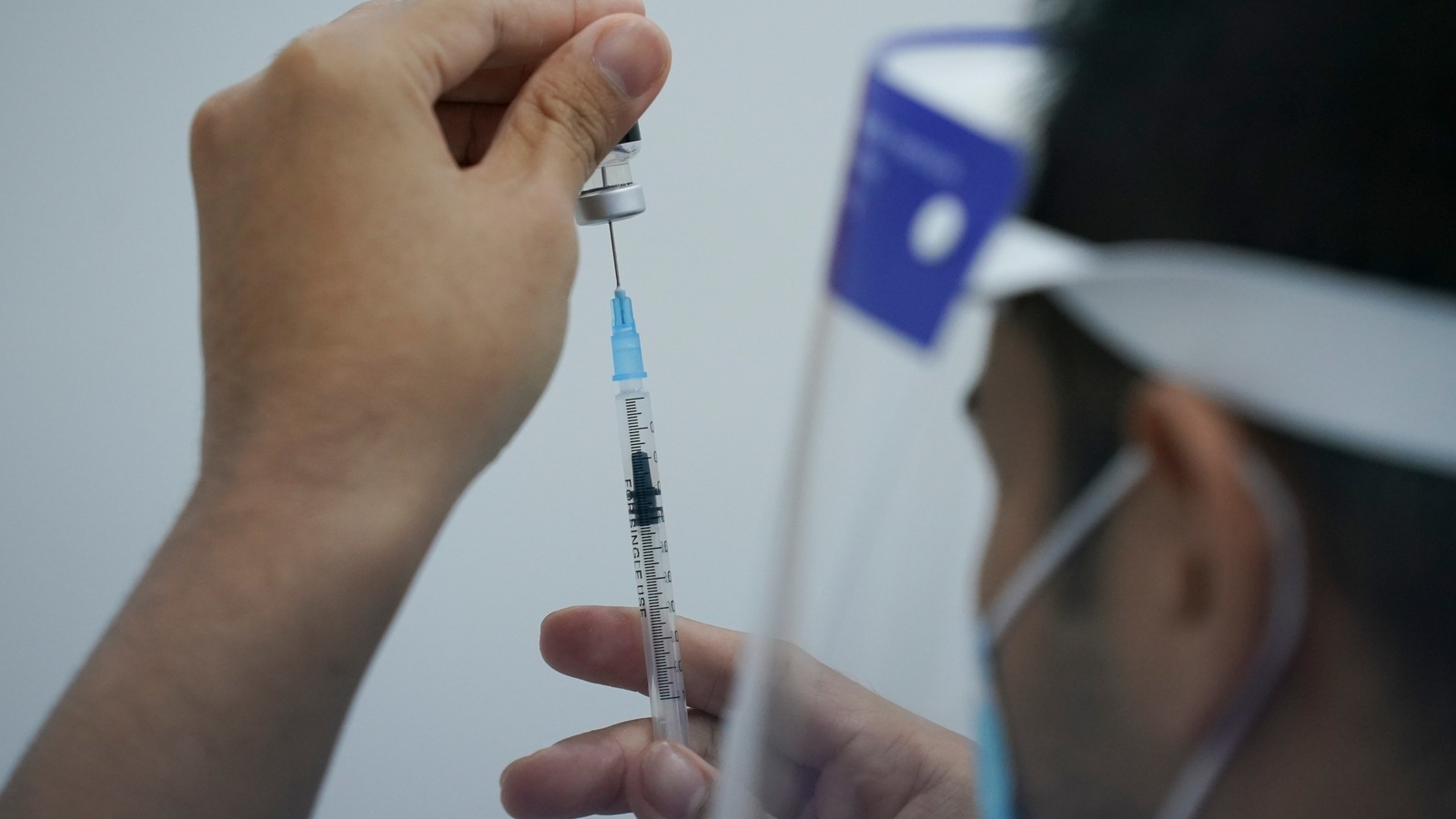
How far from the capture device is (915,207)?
0.41m

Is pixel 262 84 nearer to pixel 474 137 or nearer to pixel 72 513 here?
pixel 474 137

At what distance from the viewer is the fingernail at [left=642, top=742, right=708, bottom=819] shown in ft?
2.51

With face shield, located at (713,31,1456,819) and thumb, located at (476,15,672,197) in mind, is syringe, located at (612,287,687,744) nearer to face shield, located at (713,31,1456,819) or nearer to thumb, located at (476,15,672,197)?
thumb, located at (476,15,672,197)

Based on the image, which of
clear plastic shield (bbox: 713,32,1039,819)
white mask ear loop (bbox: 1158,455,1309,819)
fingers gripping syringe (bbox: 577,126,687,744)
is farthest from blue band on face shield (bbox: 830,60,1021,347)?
fingers gripping syringe (bbox: 577,126,687,744)

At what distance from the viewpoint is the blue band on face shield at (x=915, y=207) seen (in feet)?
1.30

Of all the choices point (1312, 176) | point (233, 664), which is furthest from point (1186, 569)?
point (233, 664)

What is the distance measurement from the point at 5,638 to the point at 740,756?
1268 millimetres

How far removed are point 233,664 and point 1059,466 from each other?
1.38ft

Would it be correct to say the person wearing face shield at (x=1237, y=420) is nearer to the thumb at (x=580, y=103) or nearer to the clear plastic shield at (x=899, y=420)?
the clear plastic shield at (x=899, y=420)

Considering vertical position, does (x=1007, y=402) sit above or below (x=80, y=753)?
above

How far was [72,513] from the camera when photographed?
1.38m

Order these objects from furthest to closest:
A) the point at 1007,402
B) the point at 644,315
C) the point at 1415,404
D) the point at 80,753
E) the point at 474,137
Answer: the point at 644,315 → the point at 474,137 → the point at 80,753 → the point at 1007,402 → the point at 1415,404

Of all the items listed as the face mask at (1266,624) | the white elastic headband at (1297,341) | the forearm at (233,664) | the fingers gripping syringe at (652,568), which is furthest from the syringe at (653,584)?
the white elastic headband at (1297,341)

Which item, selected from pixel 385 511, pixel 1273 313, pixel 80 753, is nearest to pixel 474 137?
pixel 385 511
